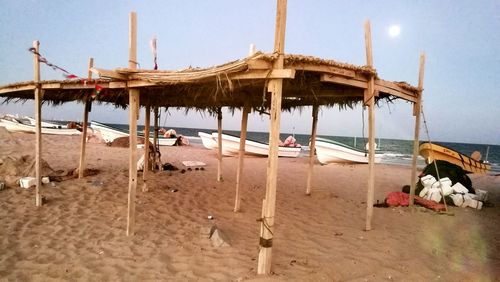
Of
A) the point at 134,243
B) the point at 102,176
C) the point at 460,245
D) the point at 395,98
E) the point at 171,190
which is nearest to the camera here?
the point at 134,243

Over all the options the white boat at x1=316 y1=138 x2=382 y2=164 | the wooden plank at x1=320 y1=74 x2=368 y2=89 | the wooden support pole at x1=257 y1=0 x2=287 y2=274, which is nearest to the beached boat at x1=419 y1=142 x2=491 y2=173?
the white boat at x1=316 y1=138 x2=382 y2=164

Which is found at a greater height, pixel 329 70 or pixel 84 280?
pixel 329 70

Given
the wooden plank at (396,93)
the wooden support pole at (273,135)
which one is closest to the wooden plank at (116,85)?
the wooden support pole at (273,135)

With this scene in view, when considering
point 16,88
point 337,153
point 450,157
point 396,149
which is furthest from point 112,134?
point 396,149

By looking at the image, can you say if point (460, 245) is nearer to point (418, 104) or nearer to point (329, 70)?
point (418, 104)

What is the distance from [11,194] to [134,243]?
431 cm

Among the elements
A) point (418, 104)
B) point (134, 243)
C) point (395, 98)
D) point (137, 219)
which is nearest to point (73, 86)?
point (137, 219)

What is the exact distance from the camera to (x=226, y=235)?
5324 mm

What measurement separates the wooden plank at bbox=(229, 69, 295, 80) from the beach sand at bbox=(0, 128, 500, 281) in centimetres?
254

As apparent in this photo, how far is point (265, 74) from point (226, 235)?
301 centimetres

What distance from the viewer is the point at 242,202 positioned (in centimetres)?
771

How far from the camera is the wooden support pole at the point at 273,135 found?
12.2ft

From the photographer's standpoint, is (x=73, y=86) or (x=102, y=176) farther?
(x=102, y=176)

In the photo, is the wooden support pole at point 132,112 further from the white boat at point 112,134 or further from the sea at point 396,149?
the white boat at point 112,134
